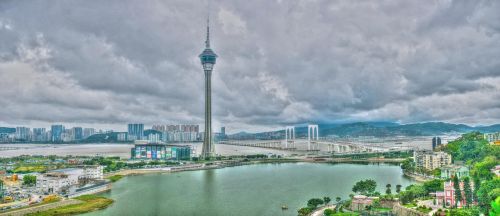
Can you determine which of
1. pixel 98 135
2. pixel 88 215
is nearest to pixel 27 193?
pixel 88 215

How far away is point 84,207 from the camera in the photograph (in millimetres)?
8609

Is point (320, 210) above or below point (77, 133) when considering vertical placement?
below

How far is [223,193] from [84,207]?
124 inches

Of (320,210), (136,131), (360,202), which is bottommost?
(320,210)

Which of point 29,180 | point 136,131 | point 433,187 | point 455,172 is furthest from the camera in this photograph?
point 136,131

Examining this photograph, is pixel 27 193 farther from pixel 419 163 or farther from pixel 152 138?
pixel 152 138

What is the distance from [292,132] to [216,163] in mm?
25108

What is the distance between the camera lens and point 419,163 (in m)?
14.7

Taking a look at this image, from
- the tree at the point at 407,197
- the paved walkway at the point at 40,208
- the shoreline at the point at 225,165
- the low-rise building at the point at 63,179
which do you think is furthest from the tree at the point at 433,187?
the low-rise building at the point at 63,179

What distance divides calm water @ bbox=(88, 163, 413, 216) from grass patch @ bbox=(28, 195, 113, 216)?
24 cm

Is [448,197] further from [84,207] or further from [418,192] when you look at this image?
[84,207]

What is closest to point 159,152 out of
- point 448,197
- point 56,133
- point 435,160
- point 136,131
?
point 435,160

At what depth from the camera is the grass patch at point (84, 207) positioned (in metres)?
8.15

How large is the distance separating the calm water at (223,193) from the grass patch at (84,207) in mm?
237
